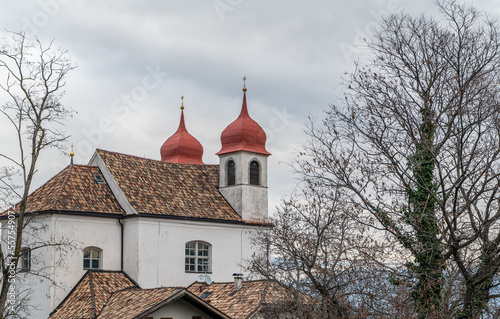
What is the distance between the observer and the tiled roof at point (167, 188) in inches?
1309

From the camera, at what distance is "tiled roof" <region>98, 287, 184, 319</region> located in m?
25.7

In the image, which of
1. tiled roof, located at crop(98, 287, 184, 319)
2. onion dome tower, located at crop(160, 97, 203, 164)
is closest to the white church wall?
tiled roof, located at crop(98, 287, 184, 319)

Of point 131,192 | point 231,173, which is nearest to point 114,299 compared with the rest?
point 131,192

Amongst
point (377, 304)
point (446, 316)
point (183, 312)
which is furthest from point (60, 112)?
point (446, 316)

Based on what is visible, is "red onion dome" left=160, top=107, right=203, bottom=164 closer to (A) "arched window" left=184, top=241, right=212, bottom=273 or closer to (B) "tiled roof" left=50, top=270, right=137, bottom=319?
(A) "arched window" left=184, top=241, right=212, bottom=273

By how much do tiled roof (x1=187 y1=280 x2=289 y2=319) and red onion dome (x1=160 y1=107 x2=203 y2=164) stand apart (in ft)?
46.0

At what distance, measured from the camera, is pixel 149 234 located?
32344 millimetres

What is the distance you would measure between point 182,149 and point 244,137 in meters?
7.91

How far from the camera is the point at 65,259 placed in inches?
1196

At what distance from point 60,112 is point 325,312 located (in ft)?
32.2

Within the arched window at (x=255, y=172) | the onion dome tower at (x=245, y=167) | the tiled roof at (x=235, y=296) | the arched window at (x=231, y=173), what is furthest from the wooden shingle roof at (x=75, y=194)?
the arched window at (x=255, y=172)

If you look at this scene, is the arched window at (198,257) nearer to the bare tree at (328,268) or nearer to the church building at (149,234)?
the church building at (149,234)

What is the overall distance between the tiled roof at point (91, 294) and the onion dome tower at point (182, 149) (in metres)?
13.8

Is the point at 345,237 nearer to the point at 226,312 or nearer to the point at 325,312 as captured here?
the point at 325,312
